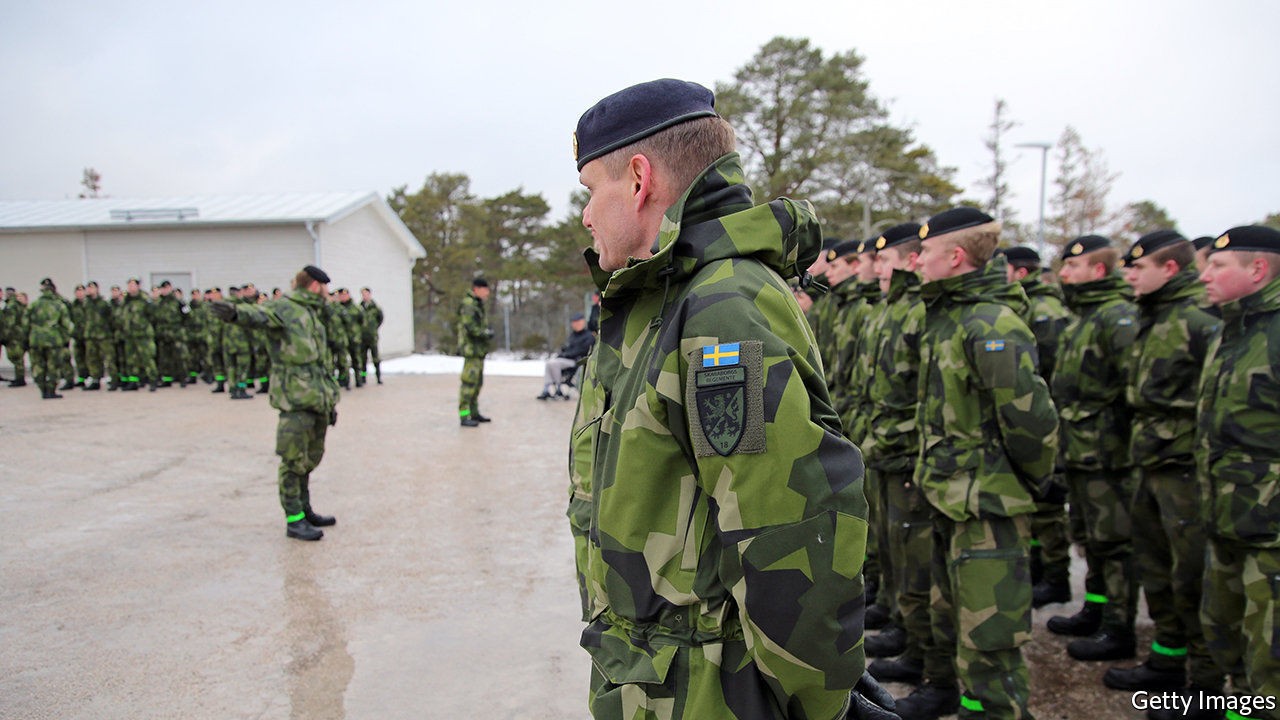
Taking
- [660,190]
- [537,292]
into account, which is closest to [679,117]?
[660,190]

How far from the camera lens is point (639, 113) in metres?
1.56

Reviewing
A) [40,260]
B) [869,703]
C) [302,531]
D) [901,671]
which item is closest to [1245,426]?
[901,671]

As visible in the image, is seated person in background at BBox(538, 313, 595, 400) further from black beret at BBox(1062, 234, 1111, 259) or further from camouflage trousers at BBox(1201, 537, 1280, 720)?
camouflage trousers at BBox(1201, 537, 1280, 720)

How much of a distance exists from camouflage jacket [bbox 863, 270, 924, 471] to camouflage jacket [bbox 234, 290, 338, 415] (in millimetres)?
4226

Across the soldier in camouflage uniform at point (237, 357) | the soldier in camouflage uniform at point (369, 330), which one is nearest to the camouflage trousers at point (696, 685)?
the soldier in camouflage uniform at point (237, 357)

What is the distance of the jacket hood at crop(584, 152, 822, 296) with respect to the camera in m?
1.48

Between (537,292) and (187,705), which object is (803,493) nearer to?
(187,705)

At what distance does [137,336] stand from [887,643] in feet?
53.9

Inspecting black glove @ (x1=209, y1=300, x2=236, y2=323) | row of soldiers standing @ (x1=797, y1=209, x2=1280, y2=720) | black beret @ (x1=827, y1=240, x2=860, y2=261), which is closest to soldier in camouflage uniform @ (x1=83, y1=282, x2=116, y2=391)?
black glove @ (x1=209, y1=300, x2=236, y2=323)

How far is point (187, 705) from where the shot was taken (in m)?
3.42

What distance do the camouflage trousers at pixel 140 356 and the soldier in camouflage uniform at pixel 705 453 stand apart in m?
17.0

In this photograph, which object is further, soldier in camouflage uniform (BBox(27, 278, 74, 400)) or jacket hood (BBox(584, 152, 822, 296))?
soldier in camouflage uniform (BBox(27, 278, 74, 400))

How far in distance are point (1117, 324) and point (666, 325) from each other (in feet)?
13.9

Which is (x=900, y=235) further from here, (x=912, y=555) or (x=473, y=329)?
(x=473, y=329)
